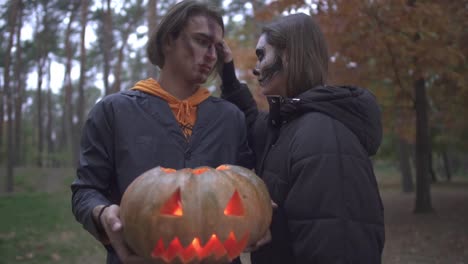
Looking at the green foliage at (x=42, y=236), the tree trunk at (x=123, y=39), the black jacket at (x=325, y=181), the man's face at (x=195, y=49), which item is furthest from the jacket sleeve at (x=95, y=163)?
the tree trunk at (x=123, y=39)

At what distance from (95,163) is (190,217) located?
72cm

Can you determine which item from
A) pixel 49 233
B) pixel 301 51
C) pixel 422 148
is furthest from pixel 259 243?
pixel 422 148

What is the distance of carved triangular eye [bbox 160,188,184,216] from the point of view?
5.46ft

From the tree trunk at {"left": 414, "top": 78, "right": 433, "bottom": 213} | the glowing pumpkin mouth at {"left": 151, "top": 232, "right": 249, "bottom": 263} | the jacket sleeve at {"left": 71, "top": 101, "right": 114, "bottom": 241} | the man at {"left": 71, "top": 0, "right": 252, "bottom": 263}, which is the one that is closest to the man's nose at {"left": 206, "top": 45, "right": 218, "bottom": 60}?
the man at {"left": 71, "top": 0, "right": 252, "bottom": 263}

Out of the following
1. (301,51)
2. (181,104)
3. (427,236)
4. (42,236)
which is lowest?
(42,236)

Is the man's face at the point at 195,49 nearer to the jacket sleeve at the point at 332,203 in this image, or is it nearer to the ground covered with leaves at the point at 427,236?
the jacket sleeve at the point at 332,203

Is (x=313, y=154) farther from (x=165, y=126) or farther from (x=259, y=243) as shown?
(x=165, y=126)

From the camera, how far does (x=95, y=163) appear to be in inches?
82.8

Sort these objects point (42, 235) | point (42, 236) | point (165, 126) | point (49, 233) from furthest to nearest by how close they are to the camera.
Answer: point (49, 233), point (42, 235), point (42, 236), point (165, 126)

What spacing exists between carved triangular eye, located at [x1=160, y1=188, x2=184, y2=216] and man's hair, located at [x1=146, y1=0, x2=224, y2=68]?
41.6 inches

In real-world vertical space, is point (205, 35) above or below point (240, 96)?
above

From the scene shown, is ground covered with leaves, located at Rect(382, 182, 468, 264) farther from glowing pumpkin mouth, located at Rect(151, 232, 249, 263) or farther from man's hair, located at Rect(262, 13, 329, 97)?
glowing pumpkin mouth, located at Rect(151, 232, 249, 263)

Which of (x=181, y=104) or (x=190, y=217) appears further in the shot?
(x=181, y=104)

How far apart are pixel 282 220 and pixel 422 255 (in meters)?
6.94
